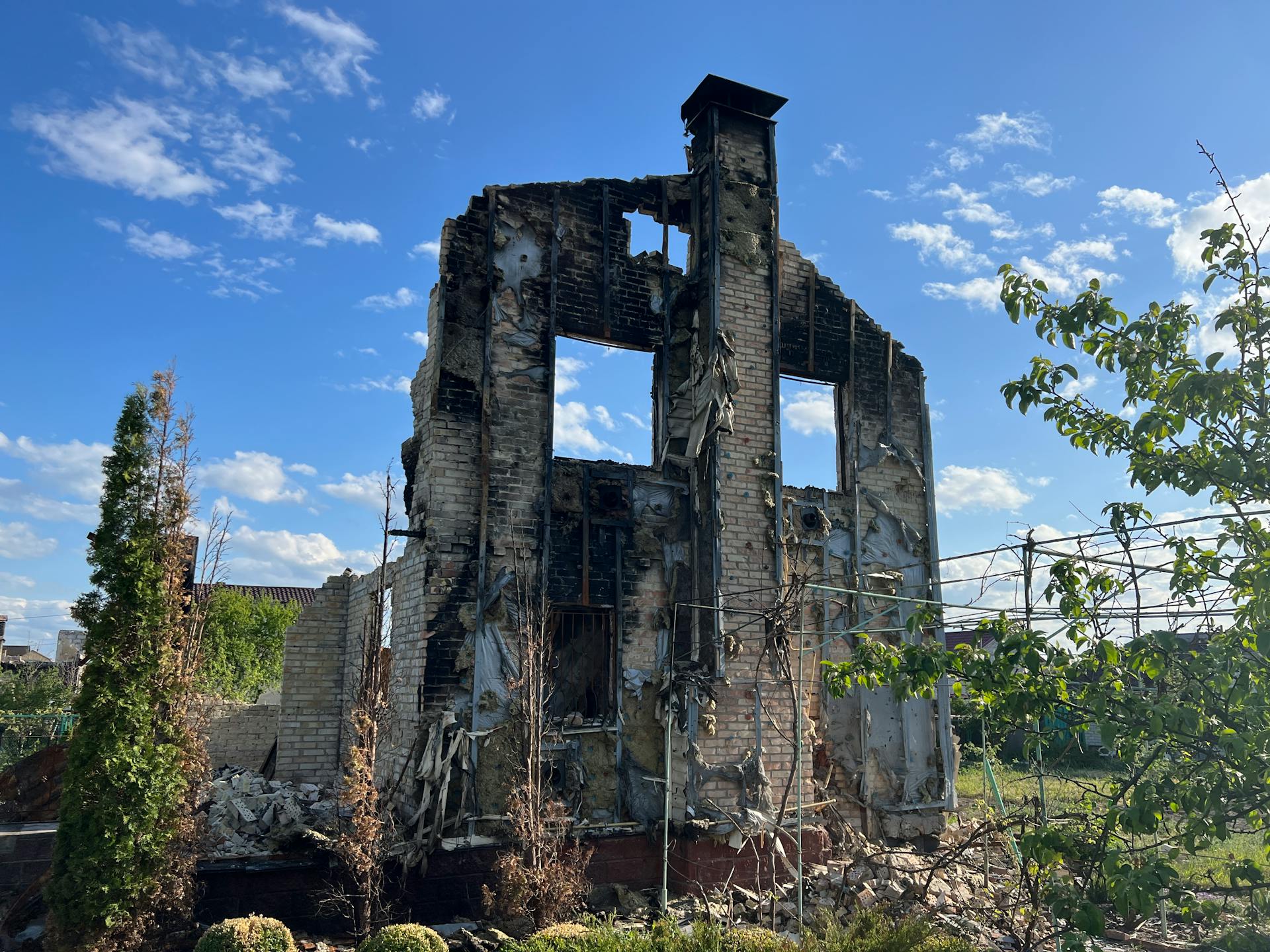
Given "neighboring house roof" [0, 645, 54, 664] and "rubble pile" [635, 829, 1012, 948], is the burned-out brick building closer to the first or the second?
"rubble pile" [635, 829, 1012, 948]

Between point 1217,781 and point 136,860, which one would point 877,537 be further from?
point 136,860

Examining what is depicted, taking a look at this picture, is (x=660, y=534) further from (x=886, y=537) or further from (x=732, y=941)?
(x=732, y=941)

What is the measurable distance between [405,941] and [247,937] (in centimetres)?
110

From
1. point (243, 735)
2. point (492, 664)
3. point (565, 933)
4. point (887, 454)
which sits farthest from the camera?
point (243, 735)

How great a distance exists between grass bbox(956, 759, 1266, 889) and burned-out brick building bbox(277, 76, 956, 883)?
77.7 inches

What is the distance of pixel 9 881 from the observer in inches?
295

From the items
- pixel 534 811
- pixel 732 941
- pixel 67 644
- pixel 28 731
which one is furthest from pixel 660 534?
pixel 67 644

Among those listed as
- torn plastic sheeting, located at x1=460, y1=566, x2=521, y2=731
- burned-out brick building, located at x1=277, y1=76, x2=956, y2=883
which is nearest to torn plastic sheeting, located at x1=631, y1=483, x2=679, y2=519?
burned-out brick building, located at x1=277, y1=76, x2=956, y2=883

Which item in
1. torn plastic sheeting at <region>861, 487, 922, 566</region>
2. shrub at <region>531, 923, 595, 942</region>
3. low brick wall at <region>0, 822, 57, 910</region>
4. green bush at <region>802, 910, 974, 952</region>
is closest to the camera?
green bush at <region>802, 910, 974, 952</region>

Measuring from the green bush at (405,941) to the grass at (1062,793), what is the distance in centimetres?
423

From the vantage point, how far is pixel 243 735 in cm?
1234

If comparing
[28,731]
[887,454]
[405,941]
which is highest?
[887,454]

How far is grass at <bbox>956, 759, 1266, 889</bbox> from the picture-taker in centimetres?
853

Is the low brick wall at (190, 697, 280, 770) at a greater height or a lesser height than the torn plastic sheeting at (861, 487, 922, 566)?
lesser
